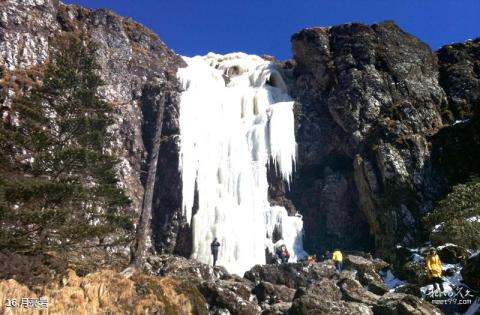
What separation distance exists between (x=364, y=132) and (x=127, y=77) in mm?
20417

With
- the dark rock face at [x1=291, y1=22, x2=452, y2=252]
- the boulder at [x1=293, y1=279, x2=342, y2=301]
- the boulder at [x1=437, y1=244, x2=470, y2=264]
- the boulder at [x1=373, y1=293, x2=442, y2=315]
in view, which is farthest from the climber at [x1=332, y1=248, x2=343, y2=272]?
the boulder at [x1=373, y1=293, x2=442, y2=315]

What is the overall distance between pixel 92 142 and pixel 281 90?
2664 centimetres

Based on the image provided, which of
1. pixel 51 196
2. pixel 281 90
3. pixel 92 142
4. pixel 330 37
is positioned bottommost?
pixel 51 196

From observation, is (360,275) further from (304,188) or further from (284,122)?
(284,122)

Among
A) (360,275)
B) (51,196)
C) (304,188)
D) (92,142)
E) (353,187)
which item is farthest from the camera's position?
(304,188)

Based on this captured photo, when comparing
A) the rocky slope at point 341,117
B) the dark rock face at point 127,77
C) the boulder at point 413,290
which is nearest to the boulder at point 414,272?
the boulder at point 413,290

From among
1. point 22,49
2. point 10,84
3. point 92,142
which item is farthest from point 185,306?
point 22,49

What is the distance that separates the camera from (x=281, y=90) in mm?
42875

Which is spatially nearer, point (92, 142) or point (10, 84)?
point (92, 142)

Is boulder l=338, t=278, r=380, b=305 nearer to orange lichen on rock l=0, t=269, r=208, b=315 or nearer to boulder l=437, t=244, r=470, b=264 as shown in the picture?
boulder l=437, t=244, r=470, b=264

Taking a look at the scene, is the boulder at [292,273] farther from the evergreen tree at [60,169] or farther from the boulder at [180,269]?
the evergreen tree at [60,169]

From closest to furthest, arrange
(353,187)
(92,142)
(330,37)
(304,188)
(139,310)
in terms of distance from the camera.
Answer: (139,310) → (92,142) → (353,187) → (304,188) → (330,37)

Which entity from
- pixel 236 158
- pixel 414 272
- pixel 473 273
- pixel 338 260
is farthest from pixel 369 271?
pixel 236 158

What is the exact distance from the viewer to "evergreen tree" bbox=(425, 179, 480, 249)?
2002 centimetres
